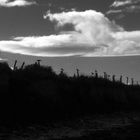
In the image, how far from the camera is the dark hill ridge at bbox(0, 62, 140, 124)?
30219mm

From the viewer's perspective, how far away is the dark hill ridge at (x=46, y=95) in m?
30.2

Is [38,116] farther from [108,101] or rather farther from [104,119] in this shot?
[108,101]

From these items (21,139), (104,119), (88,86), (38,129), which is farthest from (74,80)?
(21,139)

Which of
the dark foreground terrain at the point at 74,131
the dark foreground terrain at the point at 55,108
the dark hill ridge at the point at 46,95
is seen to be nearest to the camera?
the dark foreground terrain at the point at 74,131

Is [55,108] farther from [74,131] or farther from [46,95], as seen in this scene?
[74,131]

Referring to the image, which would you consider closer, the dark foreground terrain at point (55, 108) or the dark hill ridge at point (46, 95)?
the dark foreground terrain at point (55, 108)

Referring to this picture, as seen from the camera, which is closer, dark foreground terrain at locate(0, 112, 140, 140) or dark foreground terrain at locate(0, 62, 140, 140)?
dark foreground terrain at locate(0, 112, 140, 140)

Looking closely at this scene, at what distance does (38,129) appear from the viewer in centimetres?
2817

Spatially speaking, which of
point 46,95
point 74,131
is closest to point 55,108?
point 46,95

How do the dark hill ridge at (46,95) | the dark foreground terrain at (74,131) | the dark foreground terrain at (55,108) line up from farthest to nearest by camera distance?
the dark hill ridge at (46,95)
the dark foreground terrain at (55,108)
the dark foreground terrain at (74,131)

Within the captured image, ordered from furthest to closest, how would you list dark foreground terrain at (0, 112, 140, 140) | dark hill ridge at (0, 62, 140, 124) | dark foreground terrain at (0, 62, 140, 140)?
dark hill ridge at (0, 62, 140, 124), dark foreground terrain at (0, 62, 140, 140), dark foreground terrain at (0, 112, 140, 140)

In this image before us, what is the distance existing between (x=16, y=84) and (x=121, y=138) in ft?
32.5

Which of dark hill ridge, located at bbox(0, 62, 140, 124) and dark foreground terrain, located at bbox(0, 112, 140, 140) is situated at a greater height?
dark hill ridge, located at bbox(0, 62, 140, 124)

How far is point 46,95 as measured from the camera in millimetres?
33844
